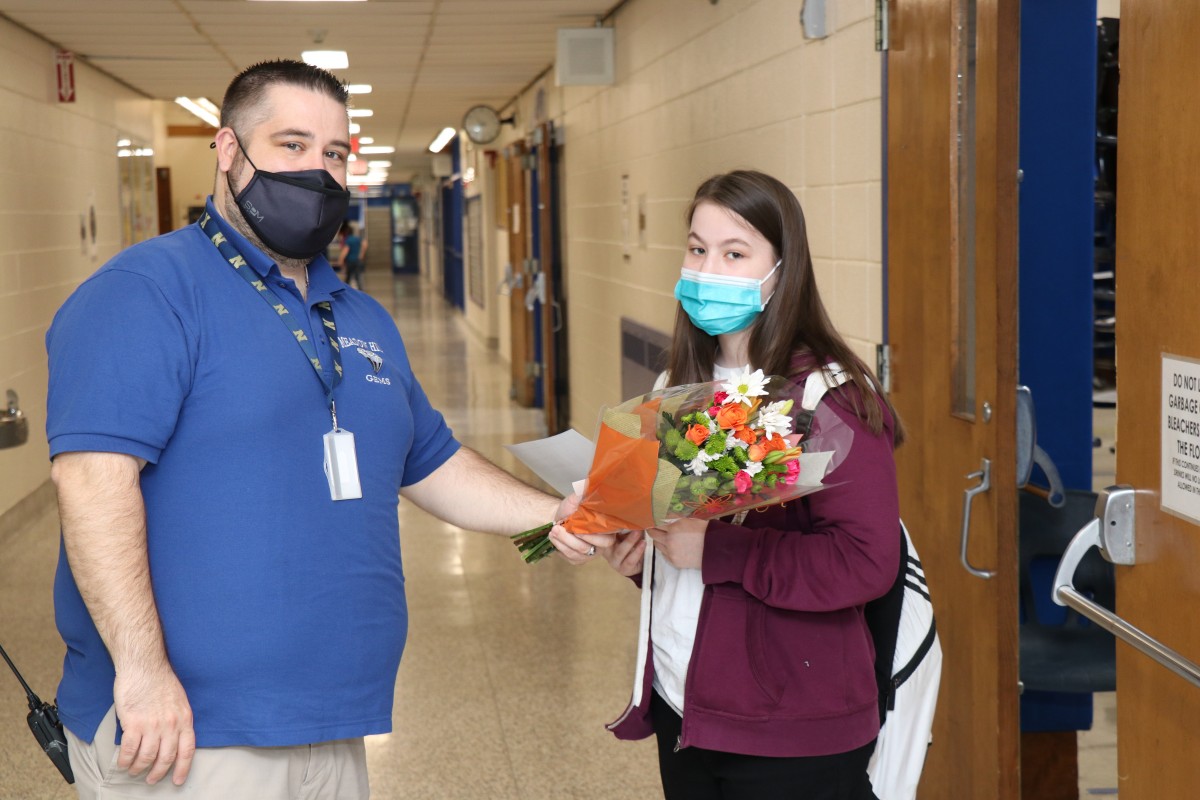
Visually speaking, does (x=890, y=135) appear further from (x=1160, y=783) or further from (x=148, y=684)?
(x=148, y=684)

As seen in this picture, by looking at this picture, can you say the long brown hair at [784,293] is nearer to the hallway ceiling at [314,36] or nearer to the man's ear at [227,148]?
the man's ear at [227,148]

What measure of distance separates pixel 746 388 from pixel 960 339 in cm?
134

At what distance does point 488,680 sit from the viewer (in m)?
3.98

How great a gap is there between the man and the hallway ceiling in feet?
15.8

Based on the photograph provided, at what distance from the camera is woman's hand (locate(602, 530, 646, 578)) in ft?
6.03

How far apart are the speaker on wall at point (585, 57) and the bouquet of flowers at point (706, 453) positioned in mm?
5237

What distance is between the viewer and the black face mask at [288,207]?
1.74 meters

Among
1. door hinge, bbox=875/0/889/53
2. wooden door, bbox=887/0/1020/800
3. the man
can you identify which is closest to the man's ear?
the man

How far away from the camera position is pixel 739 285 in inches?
67.7

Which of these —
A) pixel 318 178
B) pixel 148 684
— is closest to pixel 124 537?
pixel 148 684

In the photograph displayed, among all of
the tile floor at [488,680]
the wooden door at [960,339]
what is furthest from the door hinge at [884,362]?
the tile floor at [488,680]

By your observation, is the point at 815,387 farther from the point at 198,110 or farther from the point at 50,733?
the point at 198,110

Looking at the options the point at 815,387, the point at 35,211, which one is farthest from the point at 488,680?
the point at 35,211

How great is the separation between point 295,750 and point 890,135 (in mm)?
2048
